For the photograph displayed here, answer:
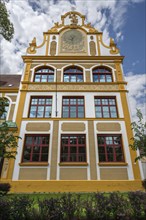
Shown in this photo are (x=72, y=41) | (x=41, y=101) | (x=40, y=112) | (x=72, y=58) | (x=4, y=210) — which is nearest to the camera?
(x=4, y=210)

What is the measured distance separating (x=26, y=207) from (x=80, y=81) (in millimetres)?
14706

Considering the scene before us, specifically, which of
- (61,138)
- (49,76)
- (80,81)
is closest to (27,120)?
(61,138)

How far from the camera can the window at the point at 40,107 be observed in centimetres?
1589

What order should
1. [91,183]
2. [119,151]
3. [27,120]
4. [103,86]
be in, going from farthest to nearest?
[103,86] < [27,120] < [119,151] < [91,183]

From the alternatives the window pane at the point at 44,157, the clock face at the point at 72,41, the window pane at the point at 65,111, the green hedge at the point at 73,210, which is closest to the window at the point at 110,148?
the window pane at the point at 65,111

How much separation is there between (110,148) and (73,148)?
3.54m

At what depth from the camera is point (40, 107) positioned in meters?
16.4

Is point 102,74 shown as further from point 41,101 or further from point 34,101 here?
point 34,101

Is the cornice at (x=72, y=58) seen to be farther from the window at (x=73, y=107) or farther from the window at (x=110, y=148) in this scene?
the window at (x=110, y=148)

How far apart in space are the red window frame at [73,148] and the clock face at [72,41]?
477 inches

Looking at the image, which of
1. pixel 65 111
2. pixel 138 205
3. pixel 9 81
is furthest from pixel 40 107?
pixel 138 205

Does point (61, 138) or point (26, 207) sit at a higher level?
point (61, 138)

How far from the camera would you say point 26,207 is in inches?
221

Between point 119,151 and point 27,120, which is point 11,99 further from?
point 119,151
